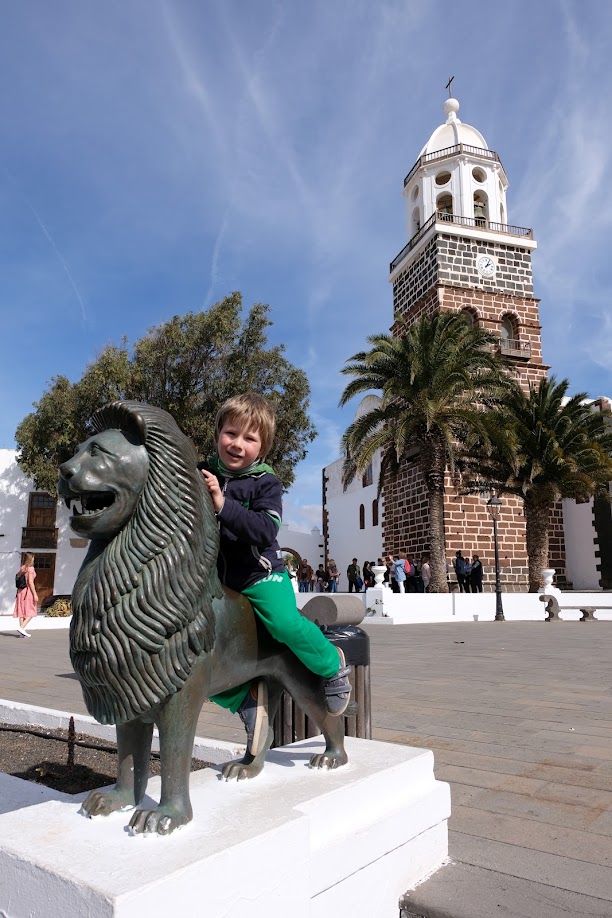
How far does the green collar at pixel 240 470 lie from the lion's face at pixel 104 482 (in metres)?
0.42

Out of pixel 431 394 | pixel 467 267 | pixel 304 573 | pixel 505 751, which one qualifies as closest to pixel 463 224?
pixel 467 267

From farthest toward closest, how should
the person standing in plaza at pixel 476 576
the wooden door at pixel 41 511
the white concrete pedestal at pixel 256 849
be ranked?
the wooden door at pixel 41 511 → the person standing in plaza at pixel 476 576 → the white concrete pedestal at pixel 256 849

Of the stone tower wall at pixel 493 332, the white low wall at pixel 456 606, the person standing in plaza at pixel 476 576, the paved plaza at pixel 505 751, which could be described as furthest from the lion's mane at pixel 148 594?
the stone tower wall at pixel 493 332

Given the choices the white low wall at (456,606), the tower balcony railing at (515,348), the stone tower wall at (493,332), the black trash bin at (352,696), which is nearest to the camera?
the black trash bin at (352,696)

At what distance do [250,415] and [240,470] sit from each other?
0.17 meters

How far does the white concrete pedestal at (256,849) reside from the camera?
4.19 feet

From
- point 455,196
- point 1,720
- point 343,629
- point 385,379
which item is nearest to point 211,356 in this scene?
point 385,379

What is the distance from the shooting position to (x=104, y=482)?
61.8 inches

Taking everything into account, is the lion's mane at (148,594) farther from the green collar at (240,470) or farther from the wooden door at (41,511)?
the wooden door at (41,511)

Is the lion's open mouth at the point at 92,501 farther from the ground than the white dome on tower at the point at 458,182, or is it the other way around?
the white dome on tower at the point at 458,182

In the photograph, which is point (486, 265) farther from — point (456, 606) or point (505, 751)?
point (505, 751)

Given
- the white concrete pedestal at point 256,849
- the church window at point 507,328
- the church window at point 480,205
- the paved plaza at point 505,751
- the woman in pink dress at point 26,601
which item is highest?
the church window at point 480,205

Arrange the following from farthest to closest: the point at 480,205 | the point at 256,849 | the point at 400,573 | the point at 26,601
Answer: the point at 480,205 < the point at 400,573 < the point at 26,601 < the point at 256,849

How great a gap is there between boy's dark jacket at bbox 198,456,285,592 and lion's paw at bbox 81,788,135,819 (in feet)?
1.99
